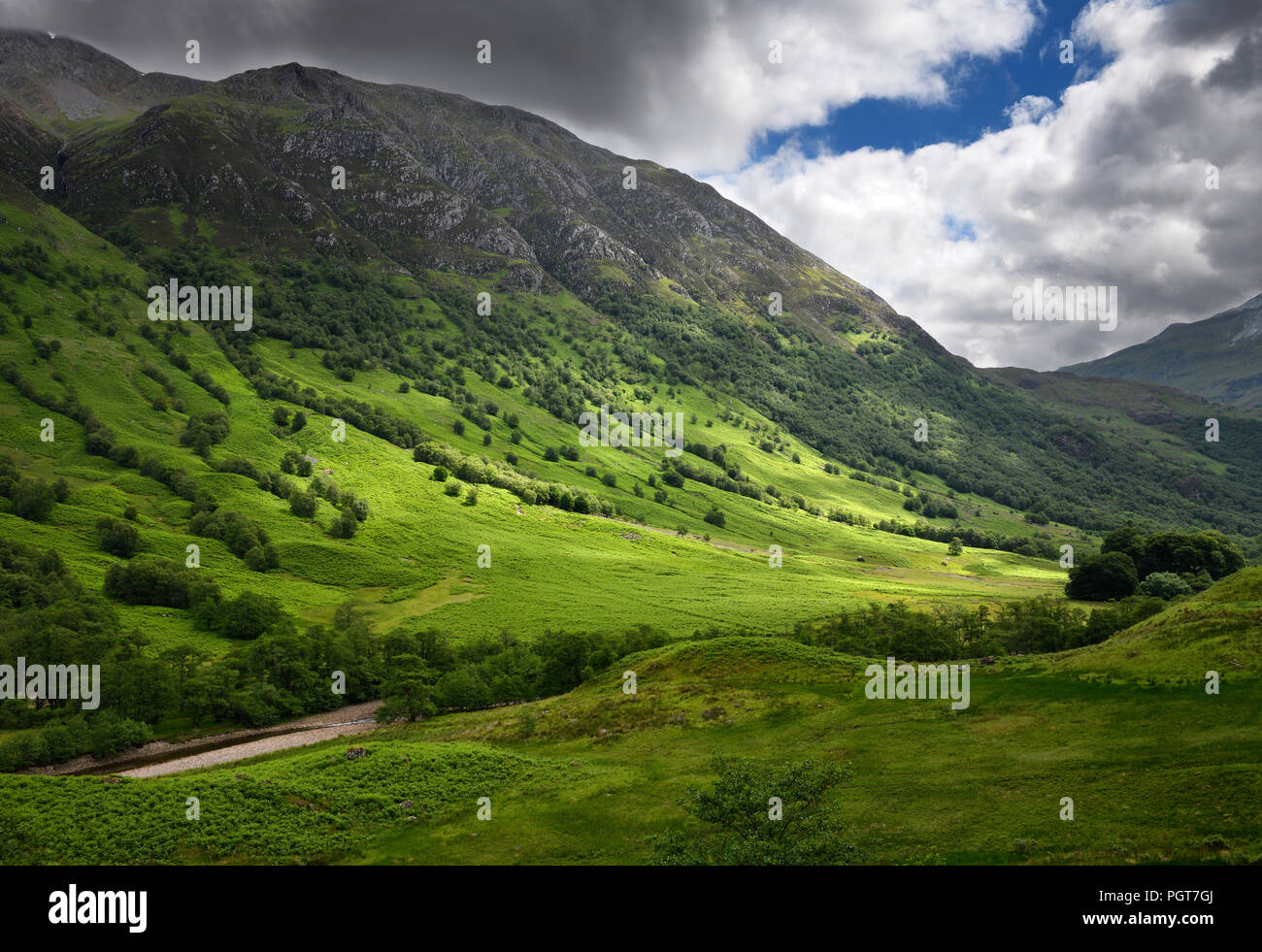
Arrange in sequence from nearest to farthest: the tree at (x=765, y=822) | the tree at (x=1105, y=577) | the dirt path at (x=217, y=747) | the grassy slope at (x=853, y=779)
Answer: the tree at (x=765, y=822), the grassy slope at (x=853, y=779), the dirt path at (x=217, y=747), the tree at (x=1105, y=577)

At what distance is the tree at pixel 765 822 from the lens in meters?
32.8

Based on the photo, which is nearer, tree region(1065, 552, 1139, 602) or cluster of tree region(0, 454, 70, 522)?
cluster of tree region(0, 454, 70, 522)

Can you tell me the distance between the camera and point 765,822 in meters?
35.5

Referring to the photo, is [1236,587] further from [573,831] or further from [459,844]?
[459,844]

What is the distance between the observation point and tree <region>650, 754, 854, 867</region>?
108 ft

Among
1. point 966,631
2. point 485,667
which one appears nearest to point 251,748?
point 485,667

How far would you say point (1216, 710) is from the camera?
46.3 m

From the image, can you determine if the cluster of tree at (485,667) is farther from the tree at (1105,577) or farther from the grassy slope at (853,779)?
the tree at (1105,577)

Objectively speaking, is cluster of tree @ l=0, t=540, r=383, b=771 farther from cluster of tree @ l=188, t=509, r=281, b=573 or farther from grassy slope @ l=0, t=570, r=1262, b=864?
grassy slope @ l=0, t=570, r=1262, b=864

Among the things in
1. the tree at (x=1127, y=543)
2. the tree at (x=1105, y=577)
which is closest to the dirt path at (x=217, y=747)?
the tree at (x=1105, y=577)

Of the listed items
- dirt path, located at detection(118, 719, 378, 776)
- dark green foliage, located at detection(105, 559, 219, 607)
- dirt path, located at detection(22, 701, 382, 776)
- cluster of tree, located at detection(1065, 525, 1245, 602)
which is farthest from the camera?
cluster of tree, located at detection(1065, 525, 1245, 602)
